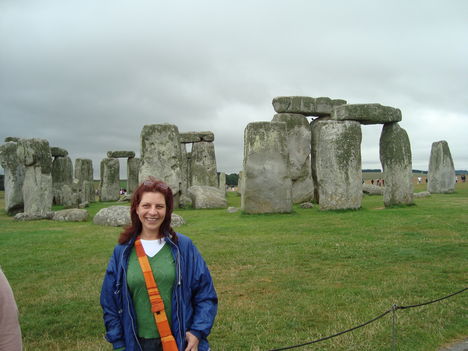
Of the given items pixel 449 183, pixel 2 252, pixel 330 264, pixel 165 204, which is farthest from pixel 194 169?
pixel 165 204

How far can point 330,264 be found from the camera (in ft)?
22.1

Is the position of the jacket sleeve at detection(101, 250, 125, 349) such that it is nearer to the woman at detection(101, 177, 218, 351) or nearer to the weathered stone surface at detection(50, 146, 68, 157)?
the woman at detection(101, 177, 218, 351)

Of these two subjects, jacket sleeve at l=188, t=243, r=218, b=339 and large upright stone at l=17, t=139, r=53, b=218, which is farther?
large upright stone at l=17, t=139, r=53, b=218

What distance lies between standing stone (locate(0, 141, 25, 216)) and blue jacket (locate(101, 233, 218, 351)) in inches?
595

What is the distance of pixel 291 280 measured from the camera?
592 cm

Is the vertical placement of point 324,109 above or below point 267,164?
above

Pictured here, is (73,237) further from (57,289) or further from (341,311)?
(341,311)

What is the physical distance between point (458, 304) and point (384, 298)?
2.53 feet

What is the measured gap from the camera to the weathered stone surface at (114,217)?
1160cm

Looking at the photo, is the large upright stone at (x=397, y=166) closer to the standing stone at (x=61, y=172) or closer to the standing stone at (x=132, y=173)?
the standing stone at (x=61, y=172)

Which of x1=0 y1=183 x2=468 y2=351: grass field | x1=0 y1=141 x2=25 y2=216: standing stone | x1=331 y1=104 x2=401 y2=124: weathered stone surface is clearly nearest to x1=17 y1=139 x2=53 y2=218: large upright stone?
x1=0 y1=141 x2=25 y2=216: standing stone

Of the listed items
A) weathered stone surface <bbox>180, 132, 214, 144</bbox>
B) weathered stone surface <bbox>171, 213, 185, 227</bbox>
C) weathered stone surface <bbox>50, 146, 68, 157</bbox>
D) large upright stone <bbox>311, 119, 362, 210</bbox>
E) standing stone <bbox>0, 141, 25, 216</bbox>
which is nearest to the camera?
weathered stone surface <bbox>171, 213, 185, 227</bbox>

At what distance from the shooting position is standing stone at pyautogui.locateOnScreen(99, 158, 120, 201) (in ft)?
85.4

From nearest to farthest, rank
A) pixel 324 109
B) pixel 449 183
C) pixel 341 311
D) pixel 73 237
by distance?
pixel 341 311 < pixel 73 237 < pixel 324 109 < pixel 449 183
